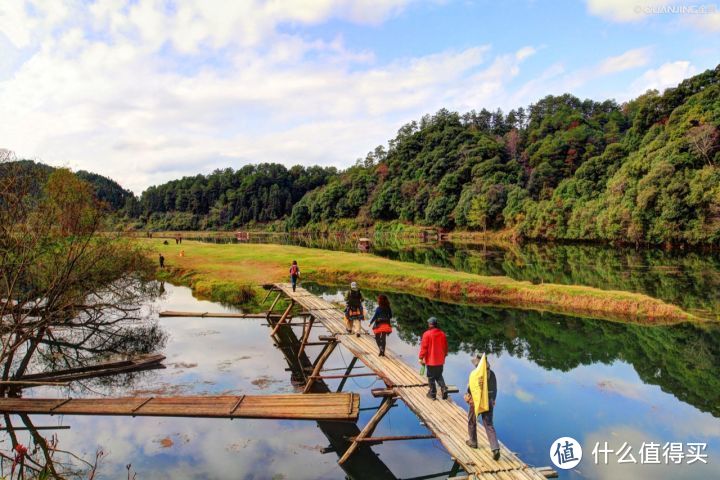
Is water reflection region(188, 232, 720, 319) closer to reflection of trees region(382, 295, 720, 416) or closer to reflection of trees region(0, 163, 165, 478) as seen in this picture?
reflection of trees region(382, 295, 720, 416)

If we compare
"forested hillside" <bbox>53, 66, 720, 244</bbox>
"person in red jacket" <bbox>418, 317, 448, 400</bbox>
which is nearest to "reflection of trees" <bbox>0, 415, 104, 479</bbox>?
"person in red jacket" <bbox>418, 317, 448, 400</bbox>

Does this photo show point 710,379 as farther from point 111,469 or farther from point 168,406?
point 111,469

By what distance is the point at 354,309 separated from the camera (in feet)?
72.9

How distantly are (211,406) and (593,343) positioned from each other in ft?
71.5

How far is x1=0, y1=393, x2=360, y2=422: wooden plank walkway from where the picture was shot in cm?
1603

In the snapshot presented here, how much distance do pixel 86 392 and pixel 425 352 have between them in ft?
53.1

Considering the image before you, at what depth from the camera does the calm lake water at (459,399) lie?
49.9ft

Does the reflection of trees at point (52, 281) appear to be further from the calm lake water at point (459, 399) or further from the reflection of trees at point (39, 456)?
the calm lake water at point (459, 399)

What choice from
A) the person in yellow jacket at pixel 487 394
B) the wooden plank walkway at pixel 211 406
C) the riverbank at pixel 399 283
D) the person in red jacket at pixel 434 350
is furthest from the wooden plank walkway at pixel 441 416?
the riverbank at pixel 399 283

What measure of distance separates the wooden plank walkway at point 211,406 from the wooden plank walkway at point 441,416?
5.85 feet

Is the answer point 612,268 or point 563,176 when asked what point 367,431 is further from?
point 563,176

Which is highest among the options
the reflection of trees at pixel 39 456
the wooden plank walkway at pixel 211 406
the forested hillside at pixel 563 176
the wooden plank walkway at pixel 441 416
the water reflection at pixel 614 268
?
the forested hillside at pixel 563 176

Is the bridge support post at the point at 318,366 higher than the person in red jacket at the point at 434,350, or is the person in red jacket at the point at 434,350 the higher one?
the person in red jacket at the point at 434,350

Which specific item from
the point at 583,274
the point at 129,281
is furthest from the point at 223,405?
the point at 583,274
